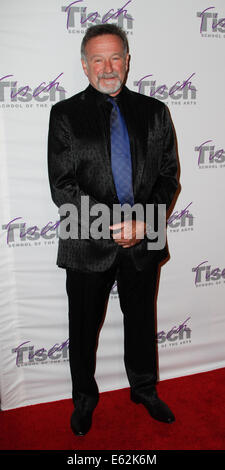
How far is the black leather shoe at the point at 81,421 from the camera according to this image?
6.08 feet

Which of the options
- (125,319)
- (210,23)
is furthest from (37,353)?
(210,23)

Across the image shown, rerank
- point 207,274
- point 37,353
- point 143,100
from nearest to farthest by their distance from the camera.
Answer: point 143,100 < point 37,353 < point 207,274

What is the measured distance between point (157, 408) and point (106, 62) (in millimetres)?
1608

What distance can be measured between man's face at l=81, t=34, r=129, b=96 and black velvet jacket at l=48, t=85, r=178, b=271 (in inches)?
2.6

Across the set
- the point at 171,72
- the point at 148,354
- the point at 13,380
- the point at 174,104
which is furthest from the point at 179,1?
the point at 13,380

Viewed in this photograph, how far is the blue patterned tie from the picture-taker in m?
1.64

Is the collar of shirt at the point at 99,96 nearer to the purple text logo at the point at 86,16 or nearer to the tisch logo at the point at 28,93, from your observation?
the tisch logo at the point at 28,93

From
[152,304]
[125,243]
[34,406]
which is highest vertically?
[125,243]

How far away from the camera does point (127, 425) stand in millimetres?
1923

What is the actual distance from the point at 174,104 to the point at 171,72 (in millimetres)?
155

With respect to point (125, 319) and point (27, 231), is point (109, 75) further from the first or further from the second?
point (125, 319)

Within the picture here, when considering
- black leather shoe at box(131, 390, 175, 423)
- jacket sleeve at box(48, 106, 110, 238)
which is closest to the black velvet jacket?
jacket sleeve at box(48, 106, 110, 238)

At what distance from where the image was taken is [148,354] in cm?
196
